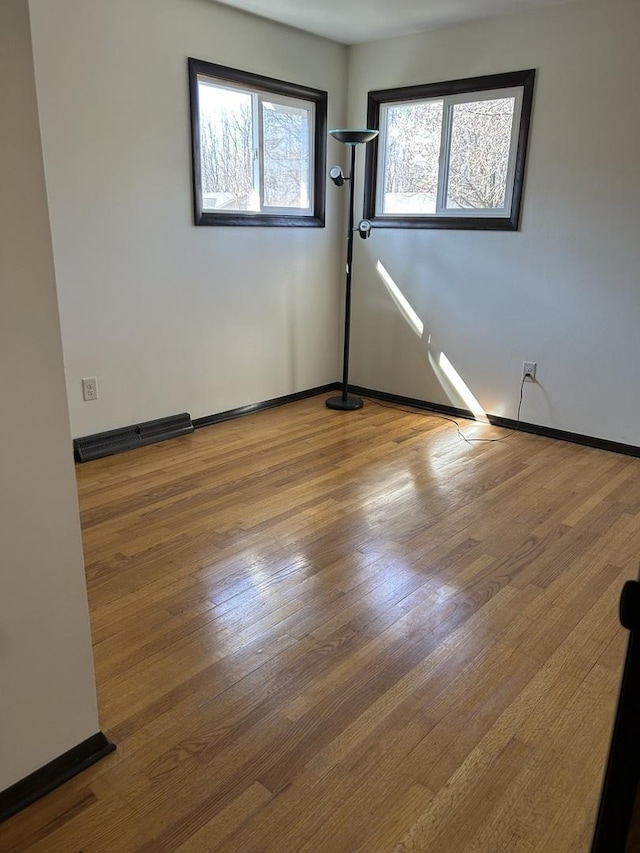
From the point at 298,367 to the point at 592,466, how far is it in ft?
7.12

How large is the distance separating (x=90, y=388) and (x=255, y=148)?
1.88 metres

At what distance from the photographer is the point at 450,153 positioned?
4219 millimetres

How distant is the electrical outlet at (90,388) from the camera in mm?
3507

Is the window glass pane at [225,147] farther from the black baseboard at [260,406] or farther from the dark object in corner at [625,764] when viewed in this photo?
the dark object in corner at [625,764]

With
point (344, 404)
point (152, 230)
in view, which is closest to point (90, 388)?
point (152, 230)

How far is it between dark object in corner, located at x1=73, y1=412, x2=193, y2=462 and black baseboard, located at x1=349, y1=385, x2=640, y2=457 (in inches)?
61.5

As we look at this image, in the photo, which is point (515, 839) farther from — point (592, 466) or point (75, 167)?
point (75, 167)

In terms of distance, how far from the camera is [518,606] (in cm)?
227

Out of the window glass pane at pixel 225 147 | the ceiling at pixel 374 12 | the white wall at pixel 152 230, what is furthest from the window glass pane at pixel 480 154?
the window glass pane at pixel 225 147

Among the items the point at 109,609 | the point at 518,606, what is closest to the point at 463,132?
the point at 518,606

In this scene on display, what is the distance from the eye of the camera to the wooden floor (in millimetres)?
1452

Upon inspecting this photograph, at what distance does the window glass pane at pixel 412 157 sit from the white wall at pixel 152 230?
41 cm

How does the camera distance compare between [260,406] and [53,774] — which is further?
[260,406]

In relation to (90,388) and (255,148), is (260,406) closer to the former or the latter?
(90,388)
